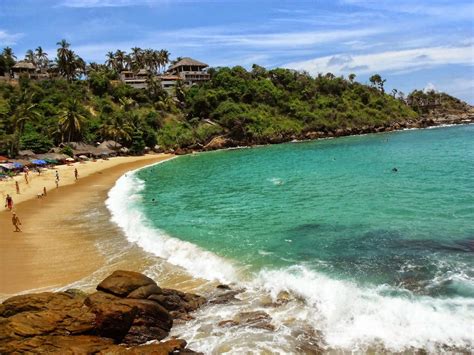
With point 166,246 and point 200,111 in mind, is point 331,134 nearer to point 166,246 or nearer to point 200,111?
point 200,111

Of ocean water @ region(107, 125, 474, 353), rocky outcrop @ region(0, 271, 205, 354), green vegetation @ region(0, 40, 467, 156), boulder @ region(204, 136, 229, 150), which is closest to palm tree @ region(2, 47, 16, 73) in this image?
green vegetation @ region(0, 40, 467, 156)

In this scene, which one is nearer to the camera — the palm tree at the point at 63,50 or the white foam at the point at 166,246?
the white foam at the point at 166,246

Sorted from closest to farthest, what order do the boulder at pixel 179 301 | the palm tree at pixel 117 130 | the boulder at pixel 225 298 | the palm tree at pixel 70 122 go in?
the boulder at pixel 179 301 → the boulder at pixel 225 298 → the palm tree at pixel 70 122 → the palm tree at pixel 117 130

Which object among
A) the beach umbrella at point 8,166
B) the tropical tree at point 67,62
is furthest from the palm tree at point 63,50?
the beach umbrella at point 8,166

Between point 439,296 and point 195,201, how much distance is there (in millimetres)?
21193

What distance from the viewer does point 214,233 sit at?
2192 centimetres

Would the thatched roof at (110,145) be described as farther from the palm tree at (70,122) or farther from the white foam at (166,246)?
the white foam at (166,246)

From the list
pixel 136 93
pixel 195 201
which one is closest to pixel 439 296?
pixel 195 201

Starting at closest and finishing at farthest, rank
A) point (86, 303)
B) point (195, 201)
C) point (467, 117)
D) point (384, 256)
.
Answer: point (86, 303) < point (384, 256) < point (195, 201) < point (467, 117)

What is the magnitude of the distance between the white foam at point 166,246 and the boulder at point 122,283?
13.0ft

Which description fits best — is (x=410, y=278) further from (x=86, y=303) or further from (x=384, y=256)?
(x=86, y=303)

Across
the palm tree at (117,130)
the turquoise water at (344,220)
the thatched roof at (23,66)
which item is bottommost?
the turquoise water at (344,220)

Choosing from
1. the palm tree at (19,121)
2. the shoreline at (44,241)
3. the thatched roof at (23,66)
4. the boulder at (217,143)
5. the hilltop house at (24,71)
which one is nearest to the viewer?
the shoreline at (44,241)

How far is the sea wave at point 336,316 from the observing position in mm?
10734
